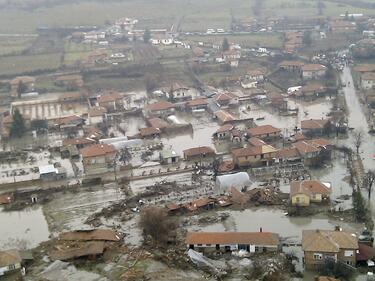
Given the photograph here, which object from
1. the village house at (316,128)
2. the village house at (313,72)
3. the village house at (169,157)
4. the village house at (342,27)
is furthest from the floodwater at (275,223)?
the village house at (342,27)

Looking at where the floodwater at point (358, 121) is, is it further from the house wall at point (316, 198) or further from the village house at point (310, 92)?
the house wall at point (316, 198)

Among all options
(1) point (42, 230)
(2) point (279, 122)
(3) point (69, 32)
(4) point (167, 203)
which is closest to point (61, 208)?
(1) point (42, 230)

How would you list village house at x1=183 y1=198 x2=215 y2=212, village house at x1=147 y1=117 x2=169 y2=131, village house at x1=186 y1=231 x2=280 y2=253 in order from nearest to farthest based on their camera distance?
1. village house at x1=186 y1=231 x2=280 y2=253
2. village house at x1=183 y1=198 x2=215 y2=212
3. village house at x1=147 y1=117 x2=169 y2=131

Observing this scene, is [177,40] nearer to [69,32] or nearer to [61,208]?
[69,32]

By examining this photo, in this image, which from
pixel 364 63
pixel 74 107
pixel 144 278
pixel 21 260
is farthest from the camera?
pixel 364 63

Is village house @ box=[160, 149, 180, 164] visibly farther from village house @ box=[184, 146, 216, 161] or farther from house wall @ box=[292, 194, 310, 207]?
house wall @ box=[292, 194, 310, 207]

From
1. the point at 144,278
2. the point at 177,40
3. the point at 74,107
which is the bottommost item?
the point at 144,278

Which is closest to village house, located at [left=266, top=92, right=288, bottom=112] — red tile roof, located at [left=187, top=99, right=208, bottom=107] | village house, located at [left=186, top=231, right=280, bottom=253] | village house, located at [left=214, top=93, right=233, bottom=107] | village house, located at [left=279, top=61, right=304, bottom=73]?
village house, located at [left=214, top=93, right=233, bottom=107]
